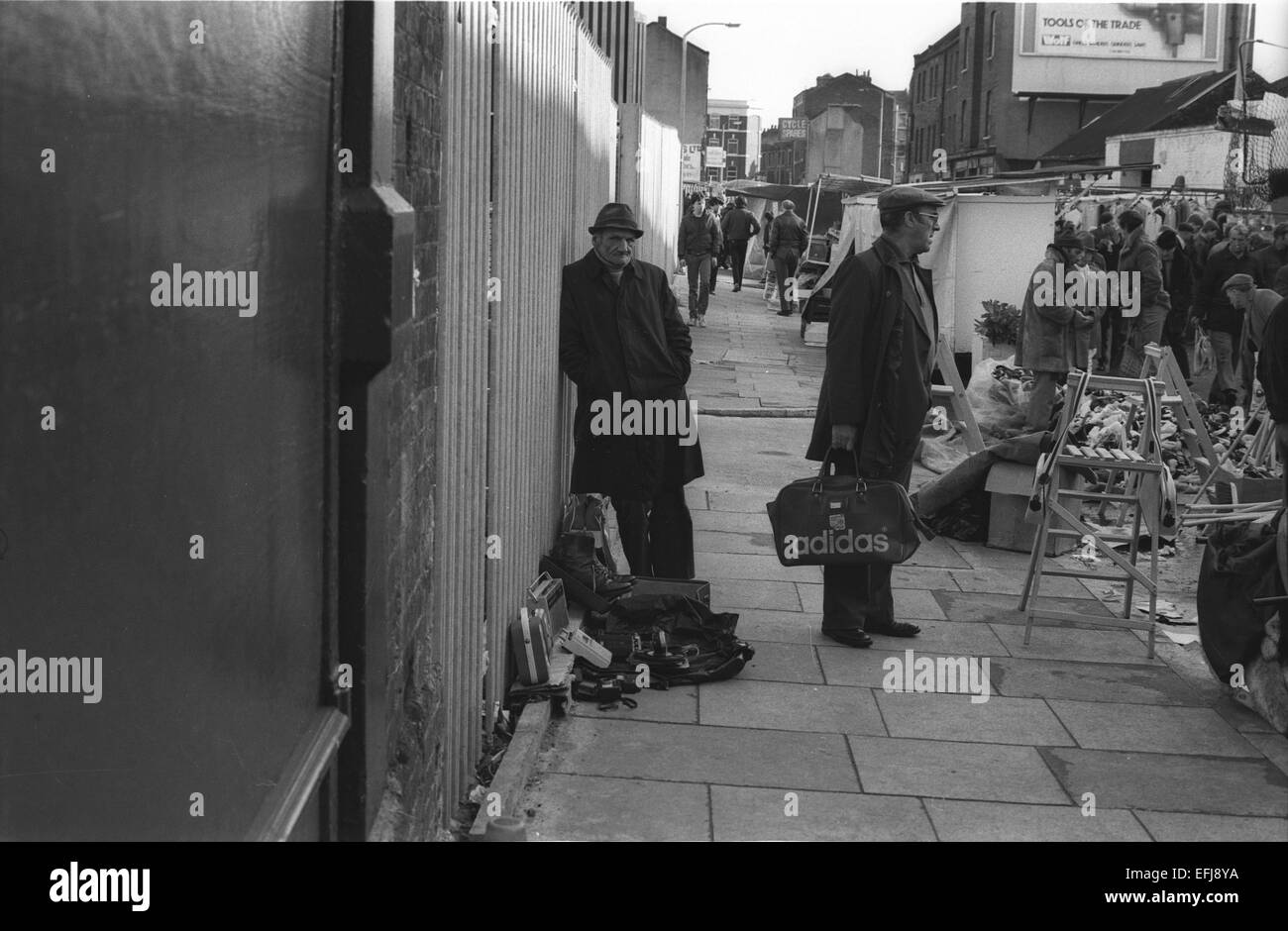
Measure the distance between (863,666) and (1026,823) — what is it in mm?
1886

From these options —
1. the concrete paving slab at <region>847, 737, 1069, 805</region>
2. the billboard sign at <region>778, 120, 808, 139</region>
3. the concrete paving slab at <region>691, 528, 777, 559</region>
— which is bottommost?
the concrete paving slab at <region>847, 737, 1069, 805</region>

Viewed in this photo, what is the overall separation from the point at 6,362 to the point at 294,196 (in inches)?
47.0

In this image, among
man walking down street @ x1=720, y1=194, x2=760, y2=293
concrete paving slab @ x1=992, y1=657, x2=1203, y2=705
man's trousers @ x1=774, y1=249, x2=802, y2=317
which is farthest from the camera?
man walking down street @ x1=720, y1=194, x2=760, y2=293

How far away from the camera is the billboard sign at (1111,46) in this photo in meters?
57.7

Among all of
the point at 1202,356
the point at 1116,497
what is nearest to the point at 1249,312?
the point at 1202,356

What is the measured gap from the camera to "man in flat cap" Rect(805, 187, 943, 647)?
270 inches

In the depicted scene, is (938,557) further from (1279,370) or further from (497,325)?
(497,325)

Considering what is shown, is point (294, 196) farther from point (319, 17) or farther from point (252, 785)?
point (252, 785)

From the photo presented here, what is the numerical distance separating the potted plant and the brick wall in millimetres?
12829

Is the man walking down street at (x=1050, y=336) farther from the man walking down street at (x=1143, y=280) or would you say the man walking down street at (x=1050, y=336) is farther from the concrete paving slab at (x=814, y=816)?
the concrete paving slab at (x=814, y=816)

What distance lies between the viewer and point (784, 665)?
6.70 m

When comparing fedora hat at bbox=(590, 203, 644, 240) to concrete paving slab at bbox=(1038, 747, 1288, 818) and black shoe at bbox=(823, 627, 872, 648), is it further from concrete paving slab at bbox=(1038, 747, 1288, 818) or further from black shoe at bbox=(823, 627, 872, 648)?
concrete paving slab at bbox=(1038, 747, 1288, 818)

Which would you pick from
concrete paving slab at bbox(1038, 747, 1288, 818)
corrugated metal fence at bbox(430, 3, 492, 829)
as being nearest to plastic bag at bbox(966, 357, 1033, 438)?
concrete paving slab at bbox(1038, 747, 1288, 818)

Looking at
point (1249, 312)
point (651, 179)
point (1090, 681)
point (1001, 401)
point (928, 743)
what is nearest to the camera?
point (928, 743)
